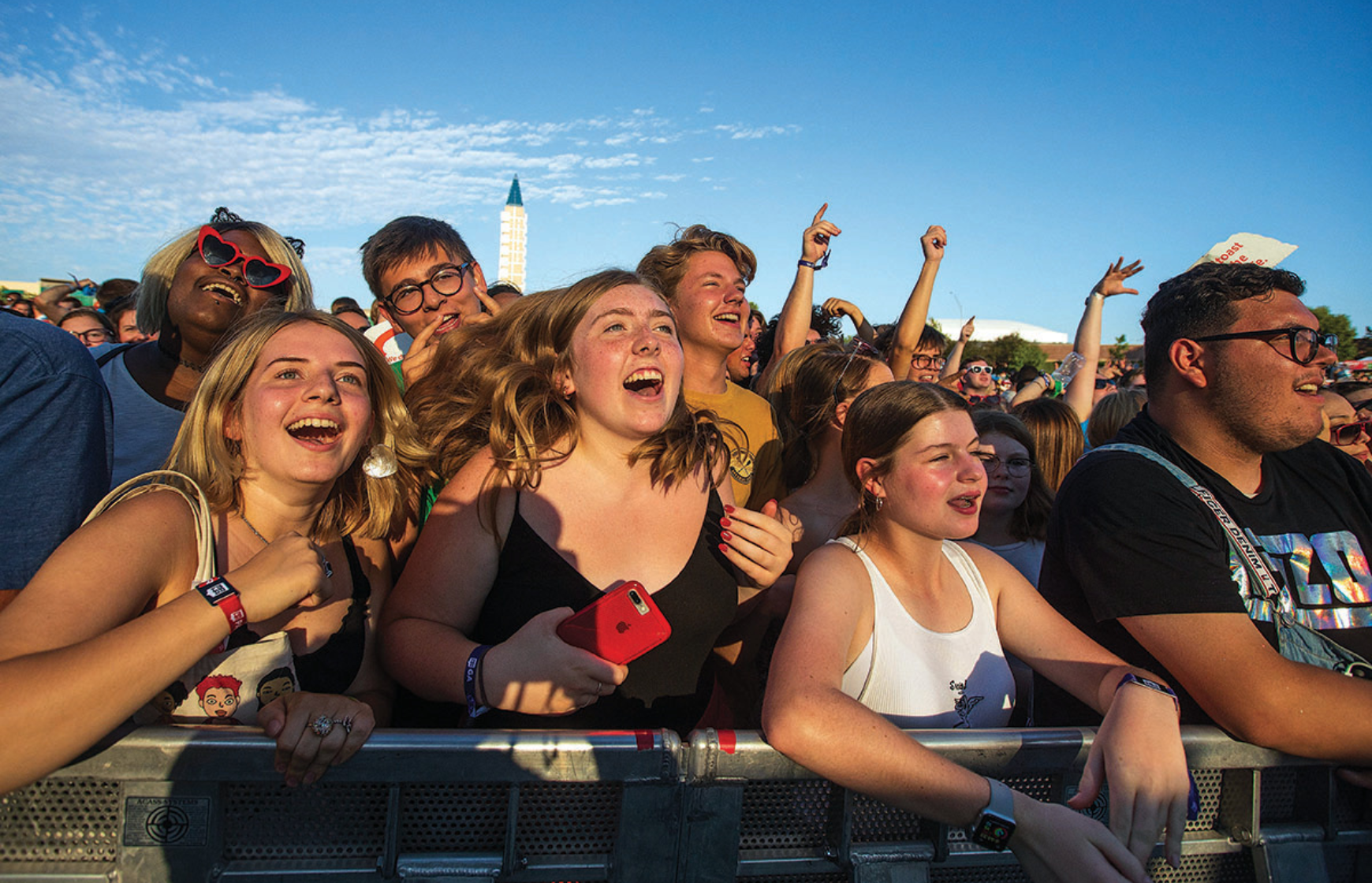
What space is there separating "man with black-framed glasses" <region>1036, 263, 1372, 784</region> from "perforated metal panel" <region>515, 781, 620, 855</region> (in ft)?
5.27

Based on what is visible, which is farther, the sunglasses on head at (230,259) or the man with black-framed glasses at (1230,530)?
the sunglasses on head at (230,259)

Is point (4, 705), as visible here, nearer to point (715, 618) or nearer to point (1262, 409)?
point (715, 618)

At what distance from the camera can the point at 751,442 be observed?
3.68 metres

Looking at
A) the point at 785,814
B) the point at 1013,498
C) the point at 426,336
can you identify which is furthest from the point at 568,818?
the point at 1013,498

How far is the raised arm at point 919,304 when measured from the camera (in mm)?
5414

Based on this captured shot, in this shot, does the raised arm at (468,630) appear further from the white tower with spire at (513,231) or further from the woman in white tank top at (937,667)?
the white tower with spire at (513,231)

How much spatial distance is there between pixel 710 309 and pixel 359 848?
2859mm

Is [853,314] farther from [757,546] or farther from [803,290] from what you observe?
[757,546]

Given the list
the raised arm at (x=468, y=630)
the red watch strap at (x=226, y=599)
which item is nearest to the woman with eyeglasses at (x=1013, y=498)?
the raised arm at (x=468, y=630)

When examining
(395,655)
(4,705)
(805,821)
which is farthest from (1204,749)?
(4,705)

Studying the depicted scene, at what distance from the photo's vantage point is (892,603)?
2.23m

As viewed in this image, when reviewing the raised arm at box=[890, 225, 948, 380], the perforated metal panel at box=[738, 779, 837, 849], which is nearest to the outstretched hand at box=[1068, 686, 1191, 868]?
the perforated metal panel at box=[738, 779, 837, 849]

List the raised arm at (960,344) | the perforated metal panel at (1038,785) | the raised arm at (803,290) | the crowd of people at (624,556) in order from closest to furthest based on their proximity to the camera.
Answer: the crowd of people at (624,556) < the perforated metal panel at (1038,785) < the raised arm at (803,290) < the raised arm at (960,344)

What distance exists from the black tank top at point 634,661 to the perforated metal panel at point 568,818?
0.55 meters
